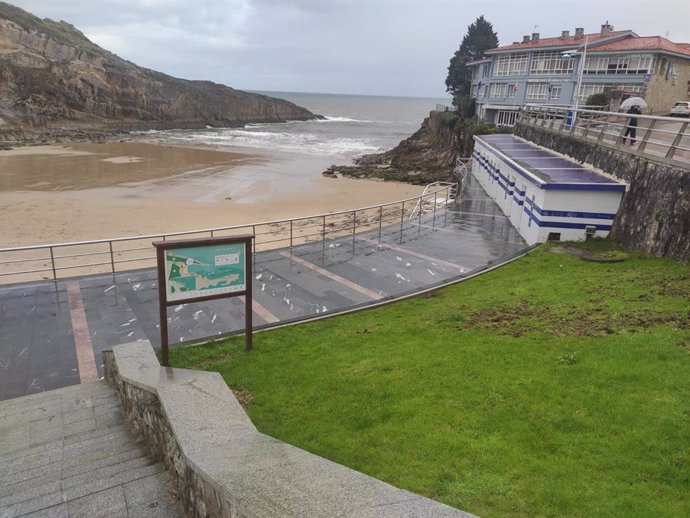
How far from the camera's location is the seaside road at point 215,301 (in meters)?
8.05

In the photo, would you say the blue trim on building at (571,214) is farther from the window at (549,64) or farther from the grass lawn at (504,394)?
the window at (549,64)

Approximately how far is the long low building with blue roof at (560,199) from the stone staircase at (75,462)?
1163 centimetres

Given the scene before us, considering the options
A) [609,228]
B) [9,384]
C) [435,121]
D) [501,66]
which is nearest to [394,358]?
[9,384]

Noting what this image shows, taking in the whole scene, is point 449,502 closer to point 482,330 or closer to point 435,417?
point 435,417

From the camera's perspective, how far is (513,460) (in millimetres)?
4195

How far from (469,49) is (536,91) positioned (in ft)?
82.6

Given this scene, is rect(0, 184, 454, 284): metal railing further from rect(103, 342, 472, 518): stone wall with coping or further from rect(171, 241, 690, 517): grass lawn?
rect(103, 342, 472, 518): stone wall with coping

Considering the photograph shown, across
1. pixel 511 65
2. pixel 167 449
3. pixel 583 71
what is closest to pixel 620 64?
pixel 583 71

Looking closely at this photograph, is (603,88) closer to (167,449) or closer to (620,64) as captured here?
(620,64)

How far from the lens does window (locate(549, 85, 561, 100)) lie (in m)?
46.1

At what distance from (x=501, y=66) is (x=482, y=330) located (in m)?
52.4

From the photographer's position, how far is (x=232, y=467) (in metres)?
3.58

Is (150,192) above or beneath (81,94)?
beneath

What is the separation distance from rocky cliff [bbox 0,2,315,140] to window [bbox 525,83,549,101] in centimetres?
5584
